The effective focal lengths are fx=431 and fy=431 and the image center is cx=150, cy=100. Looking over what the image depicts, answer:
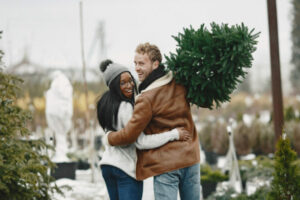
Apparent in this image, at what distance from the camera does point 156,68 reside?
2.93 meters

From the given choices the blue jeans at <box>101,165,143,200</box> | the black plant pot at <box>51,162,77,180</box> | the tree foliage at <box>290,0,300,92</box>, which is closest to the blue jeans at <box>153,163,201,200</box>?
the blue jeans at <box>101,165,143,200</box>

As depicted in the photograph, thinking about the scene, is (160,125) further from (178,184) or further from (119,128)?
(178,184)

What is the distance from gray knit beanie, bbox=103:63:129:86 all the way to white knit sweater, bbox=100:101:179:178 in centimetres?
Answer: 19

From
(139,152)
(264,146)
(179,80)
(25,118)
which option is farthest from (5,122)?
(264,146)

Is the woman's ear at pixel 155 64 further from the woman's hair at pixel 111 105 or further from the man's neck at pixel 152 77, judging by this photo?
the woman's hair at pixel 111 105

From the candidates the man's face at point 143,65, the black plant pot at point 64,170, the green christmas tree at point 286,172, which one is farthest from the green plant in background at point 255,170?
the man's face at point 143,65

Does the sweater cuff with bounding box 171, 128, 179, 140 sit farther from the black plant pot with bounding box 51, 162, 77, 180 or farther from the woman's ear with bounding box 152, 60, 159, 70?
the black plant pot with bounding box 51, 162, 77, 180

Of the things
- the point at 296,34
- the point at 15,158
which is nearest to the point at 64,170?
the point at 15,158

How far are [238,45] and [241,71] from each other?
0.23m

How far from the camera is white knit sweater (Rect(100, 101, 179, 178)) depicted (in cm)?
282

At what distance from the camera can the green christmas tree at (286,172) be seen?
3232 mm

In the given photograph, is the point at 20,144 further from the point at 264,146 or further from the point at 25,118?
the point at 264,146

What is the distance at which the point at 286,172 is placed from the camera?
325 centimetres

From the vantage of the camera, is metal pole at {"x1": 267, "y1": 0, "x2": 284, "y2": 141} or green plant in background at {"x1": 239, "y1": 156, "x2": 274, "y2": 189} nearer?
metal pole at {"x1": 267, "y1": 0, "x2": 284, "y2": 141}
